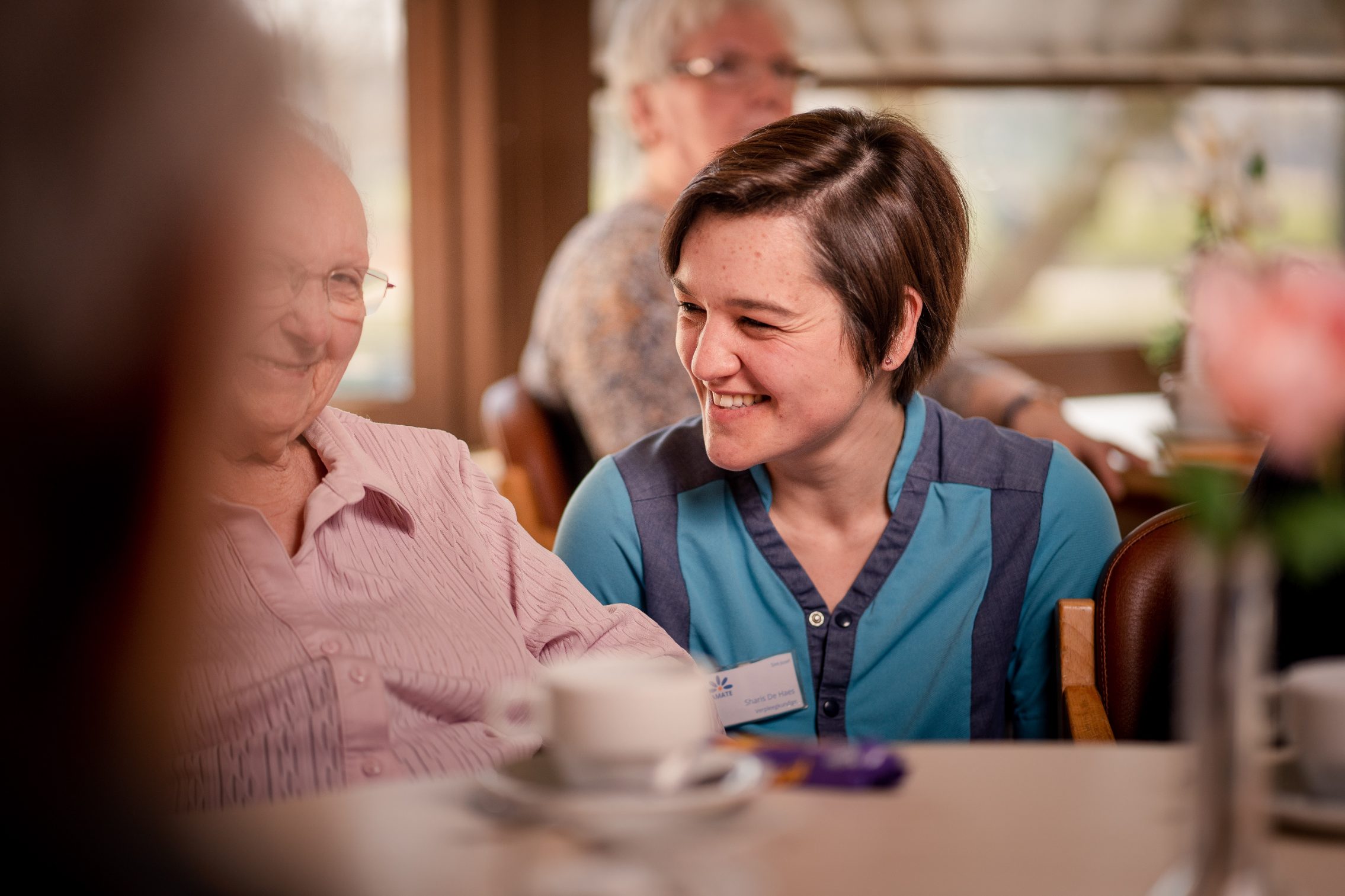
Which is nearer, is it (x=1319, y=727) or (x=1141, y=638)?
(x=1319, y=727)

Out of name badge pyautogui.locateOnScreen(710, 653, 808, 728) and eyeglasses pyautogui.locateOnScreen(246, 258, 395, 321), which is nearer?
eyeglasses pyautogui.locateOnScreen(246, 258, 395, 321)

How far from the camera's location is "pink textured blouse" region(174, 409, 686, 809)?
1.07 m

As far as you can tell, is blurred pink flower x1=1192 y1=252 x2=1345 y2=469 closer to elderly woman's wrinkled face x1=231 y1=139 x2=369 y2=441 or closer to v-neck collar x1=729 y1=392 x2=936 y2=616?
elderly woman's wrinkled face x1=231 y1=139 x2=369 y2=441

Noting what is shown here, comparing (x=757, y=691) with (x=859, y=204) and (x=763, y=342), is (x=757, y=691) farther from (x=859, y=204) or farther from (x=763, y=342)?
(x=859, y=204)

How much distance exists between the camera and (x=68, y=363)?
0.32m

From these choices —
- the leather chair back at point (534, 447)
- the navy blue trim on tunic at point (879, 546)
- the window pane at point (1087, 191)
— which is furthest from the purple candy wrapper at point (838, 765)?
the window pane at point (1087, 191)

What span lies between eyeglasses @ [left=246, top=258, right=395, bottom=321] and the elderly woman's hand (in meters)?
1.08

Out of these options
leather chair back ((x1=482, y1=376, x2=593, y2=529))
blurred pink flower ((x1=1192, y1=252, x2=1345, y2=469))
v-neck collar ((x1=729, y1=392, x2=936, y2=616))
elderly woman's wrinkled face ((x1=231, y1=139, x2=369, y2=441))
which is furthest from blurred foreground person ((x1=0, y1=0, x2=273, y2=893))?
leather chair back ((x1=482, y1=376, x2=593, y2=529))

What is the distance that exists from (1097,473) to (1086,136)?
260 cm

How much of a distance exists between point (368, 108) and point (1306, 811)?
0.70 meters

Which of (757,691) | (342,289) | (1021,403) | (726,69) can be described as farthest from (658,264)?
(342,289)

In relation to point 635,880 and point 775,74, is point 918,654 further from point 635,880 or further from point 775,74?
point 775,74

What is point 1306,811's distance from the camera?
0.79 metres

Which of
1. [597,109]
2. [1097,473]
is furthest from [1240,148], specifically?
[597,109]
